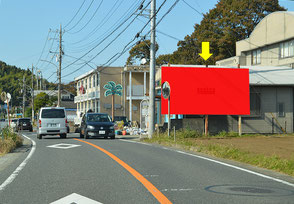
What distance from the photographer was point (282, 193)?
7.00 metres

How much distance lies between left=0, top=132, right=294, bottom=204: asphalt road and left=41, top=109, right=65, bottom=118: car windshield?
13.6 m

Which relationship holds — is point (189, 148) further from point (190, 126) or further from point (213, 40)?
point (213, 40)

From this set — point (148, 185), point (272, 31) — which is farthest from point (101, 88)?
point (148, 185)

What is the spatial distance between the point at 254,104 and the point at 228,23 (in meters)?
27.2

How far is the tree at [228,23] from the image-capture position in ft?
165

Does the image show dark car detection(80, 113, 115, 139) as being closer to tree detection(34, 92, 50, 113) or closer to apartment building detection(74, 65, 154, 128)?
apartment building detection(74, 65, 154, 128)

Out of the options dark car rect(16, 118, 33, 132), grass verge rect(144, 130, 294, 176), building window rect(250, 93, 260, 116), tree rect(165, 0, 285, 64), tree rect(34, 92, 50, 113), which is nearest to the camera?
grass verge rect(144, 130, 294, 176)

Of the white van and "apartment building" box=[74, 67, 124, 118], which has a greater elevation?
"apartment building" box=[74, 67, 124, 118]

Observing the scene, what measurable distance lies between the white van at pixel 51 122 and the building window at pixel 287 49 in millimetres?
22002

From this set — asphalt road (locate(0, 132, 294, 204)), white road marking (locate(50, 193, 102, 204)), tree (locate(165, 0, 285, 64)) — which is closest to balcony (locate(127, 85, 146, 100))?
tree (locate(165, 0, 285, 64))

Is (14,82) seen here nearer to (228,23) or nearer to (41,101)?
(41,101)

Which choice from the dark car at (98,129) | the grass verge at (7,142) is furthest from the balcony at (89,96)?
the grass verge at (7,142)

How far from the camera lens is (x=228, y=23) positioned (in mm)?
51312

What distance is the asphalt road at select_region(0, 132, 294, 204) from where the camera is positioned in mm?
6535
